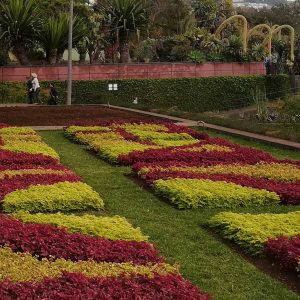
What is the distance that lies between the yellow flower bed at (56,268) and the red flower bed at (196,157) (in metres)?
5.26

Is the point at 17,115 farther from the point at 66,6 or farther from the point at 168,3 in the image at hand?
the point at 168,3

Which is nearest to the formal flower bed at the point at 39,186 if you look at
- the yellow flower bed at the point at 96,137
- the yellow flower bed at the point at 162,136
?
the yellow flower bed at the point at 96,137

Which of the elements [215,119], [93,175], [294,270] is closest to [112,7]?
[215,119]

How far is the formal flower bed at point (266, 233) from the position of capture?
511 cm

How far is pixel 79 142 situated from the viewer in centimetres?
1317

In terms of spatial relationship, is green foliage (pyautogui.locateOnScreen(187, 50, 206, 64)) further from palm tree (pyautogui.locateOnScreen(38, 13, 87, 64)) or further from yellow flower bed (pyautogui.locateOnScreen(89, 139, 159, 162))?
yellow flower bed (pyautogui.locateOnScreen(89, 139, 159, 162))

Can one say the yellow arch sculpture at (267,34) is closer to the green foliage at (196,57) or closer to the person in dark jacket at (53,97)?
the green foliage at (196,57)

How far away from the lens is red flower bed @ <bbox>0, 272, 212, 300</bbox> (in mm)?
3904

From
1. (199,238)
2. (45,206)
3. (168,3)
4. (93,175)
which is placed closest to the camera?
(199,238)

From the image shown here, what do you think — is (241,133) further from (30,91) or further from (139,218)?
(30,91)

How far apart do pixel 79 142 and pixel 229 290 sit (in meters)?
8.85

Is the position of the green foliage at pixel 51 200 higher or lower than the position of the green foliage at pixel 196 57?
lower

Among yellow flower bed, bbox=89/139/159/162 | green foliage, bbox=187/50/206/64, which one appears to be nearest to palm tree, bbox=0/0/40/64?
green foliage, bbox=187/50/206/64

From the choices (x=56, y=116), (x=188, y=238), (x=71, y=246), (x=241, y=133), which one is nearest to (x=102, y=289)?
(x=71, y=246)
